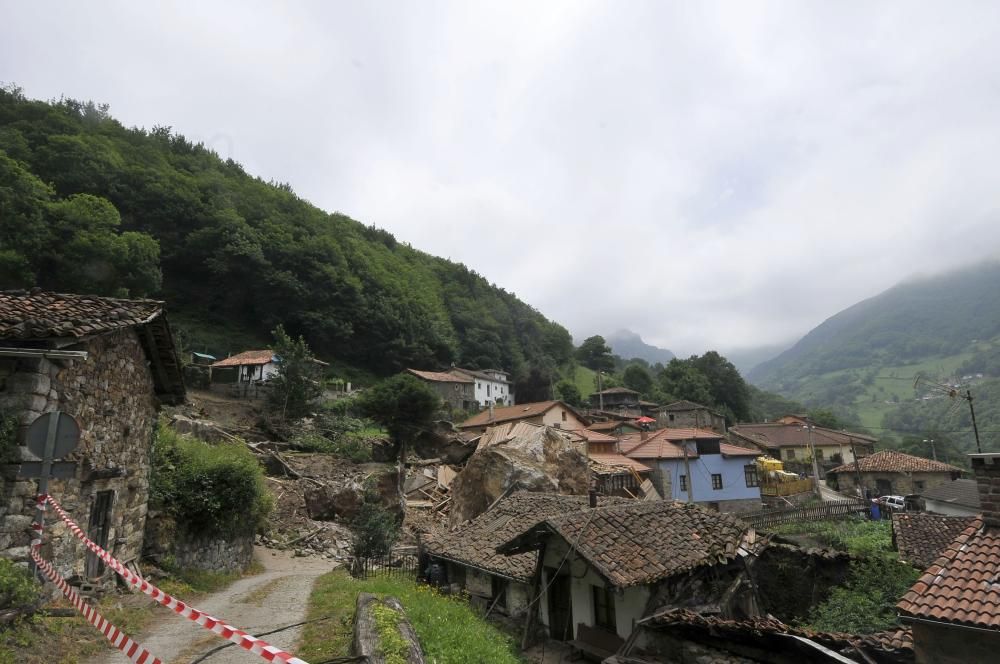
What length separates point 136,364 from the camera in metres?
11.0

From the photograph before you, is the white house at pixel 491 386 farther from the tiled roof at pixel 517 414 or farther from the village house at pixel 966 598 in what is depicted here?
the village house at pixel 966 598

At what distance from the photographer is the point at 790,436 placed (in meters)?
60.3

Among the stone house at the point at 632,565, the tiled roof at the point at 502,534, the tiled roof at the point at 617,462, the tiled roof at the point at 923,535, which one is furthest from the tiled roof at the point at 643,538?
the tiled roof at the point at 617,462

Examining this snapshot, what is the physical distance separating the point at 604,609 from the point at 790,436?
58.6 m

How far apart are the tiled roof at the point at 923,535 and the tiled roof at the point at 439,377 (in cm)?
4508

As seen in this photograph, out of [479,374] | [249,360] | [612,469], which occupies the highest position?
[479,374]

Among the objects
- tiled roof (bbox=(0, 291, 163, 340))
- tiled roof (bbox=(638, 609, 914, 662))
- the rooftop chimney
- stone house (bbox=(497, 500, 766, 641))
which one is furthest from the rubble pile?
the rooftop chimney

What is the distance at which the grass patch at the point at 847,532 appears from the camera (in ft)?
71.5

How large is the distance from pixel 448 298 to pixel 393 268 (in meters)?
11.6

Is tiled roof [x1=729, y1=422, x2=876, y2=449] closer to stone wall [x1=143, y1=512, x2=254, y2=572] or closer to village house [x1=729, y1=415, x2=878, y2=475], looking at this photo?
village house [x1=729, y1=415, x2=878, y2=475]

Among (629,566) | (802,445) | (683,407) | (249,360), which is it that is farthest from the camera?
(683,407)

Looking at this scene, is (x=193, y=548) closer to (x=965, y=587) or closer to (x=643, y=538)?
(x=643, y=538)

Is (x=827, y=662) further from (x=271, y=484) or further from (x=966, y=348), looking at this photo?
(x=966, y=348)

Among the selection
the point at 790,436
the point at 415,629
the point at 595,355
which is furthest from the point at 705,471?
the point at 595,355
